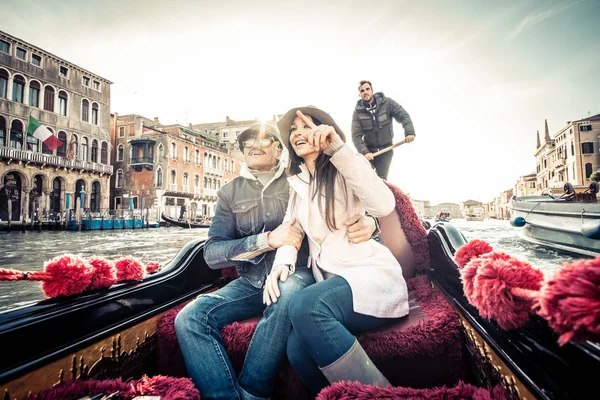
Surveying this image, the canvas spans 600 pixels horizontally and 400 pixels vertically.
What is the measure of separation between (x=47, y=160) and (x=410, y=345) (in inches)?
960

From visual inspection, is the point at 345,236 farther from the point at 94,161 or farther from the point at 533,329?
the point at 94,161

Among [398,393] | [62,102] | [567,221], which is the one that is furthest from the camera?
[62,102]

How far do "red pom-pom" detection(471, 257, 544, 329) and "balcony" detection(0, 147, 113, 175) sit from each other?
23.9 m

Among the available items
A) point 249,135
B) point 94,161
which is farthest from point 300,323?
point 94,161

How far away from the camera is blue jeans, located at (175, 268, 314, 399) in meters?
1.07

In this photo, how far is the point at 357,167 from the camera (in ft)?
3.90

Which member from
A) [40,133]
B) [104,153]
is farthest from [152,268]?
[104,153]

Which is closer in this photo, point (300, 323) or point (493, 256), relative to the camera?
point (493, 256)

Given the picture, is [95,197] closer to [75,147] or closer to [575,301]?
[75,147]

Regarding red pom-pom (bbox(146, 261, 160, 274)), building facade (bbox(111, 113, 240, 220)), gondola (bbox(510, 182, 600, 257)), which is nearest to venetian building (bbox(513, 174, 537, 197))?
building facade (bbox(111, 113, 240, 220))

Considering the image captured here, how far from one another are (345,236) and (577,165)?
1392 inches

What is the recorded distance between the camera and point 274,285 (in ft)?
4.04

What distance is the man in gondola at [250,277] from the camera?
3.61 ft

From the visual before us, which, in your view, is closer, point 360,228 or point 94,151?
point 360,228
